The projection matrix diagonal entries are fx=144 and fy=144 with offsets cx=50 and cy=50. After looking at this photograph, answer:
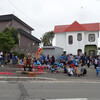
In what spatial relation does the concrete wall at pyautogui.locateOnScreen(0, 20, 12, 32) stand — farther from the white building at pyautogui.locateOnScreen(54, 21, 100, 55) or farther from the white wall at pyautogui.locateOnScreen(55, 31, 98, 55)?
the white wall at pyautogui.locateOnScreen(55, 31, 98, 55)

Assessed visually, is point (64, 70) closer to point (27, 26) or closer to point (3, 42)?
point (3, 42)

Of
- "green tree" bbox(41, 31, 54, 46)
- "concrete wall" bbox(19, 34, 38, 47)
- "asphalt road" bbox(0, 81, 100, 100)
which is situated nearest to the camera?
"asphalt road" bbox(0, 81, 100, 100)

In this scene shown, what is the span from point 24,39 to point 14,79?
1691 centimetres

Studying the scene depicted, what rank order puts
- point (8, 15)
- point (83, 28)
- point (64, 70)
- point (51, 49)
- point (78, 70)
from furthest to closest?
point (83, 28) < point (8, 15) < point (51, 49) < point (64, 70) < point (78, 70)

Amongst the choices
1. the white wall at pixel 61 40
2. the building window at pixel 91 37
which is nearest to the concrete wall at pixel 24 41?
the white wall at pixel 61 40

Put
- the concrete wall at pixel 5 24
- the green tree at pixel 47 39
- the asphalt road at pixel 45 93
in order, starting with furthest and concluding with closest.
Result: the green tree at pixel 47 39 → the concrete wall at pixel 5 24 → the asphalt road at pixel 45 93

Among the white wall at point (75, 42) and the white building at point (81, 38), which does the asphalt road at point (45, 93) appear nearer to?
the white building at point (81, 38)

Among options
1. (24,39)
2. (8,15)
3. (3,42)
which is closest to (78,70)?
(3,42)

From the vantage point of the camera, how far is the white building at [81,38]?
99.5ft

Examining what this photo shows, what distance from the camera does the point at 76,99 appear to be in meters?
5.60

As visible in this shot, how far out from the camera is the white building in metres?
30.3

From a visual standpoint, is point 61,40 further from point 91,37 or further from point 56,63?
point 56,63

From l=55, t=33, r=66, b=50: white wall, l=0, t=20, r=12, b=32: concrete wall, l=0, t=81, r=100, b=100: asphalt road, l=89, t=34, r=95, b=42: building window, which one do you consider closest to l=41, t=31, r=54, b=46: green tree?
l=55, t=33, r=66, b=50: white wall

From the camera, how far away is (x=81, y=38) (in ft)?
100
